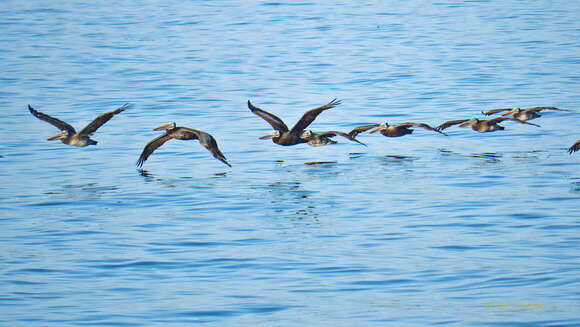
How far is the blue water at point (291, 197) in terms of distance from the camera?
571 inches

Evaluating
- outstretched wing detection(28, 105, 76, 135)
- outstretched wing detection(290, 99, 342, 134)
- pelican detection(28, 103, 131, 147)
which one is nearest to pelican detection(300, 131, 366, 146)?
outstretched wing detection(290, 99, 342, 134)

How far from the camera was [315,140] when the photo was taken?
24547 millimetres

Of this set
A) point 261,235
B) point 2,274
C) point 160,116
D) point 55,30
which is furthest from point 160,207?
point 55,30

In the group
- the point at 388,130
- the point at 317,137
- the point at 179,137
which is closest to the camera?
the point at 179,137

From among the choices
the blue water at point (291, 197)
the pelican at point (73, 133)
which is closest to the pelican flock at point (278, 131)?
the pelican at point (73, 133)

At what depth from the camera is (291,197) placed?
20938 millimetres

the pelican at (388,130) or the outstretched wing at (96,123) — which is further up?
the pelican at (388,130)

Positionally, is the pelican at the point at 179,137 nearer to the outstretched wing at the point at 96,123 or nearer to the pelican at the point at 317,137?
the outstretched wing at the point at 96,123

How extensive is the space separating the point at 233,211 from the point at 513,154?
7.91 meters

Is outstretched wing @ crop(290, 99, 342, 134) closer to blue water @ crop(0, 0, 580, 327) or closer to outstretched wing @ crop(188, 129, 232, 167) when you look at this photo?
blue water @ crop(0, 0, 580, 327)

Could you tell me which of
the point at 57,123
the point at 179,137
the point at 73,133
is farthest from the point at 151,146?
the point at 73,133

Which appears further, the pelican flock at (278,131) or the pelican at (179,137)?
the pelican flock at (278,131)

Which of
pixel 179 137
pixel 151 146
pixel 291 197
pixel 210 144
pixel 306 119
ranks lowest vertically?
pixel 291 197

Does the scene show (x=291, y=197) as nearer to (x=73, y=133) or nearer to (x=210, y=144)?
(x=210, y=144)
